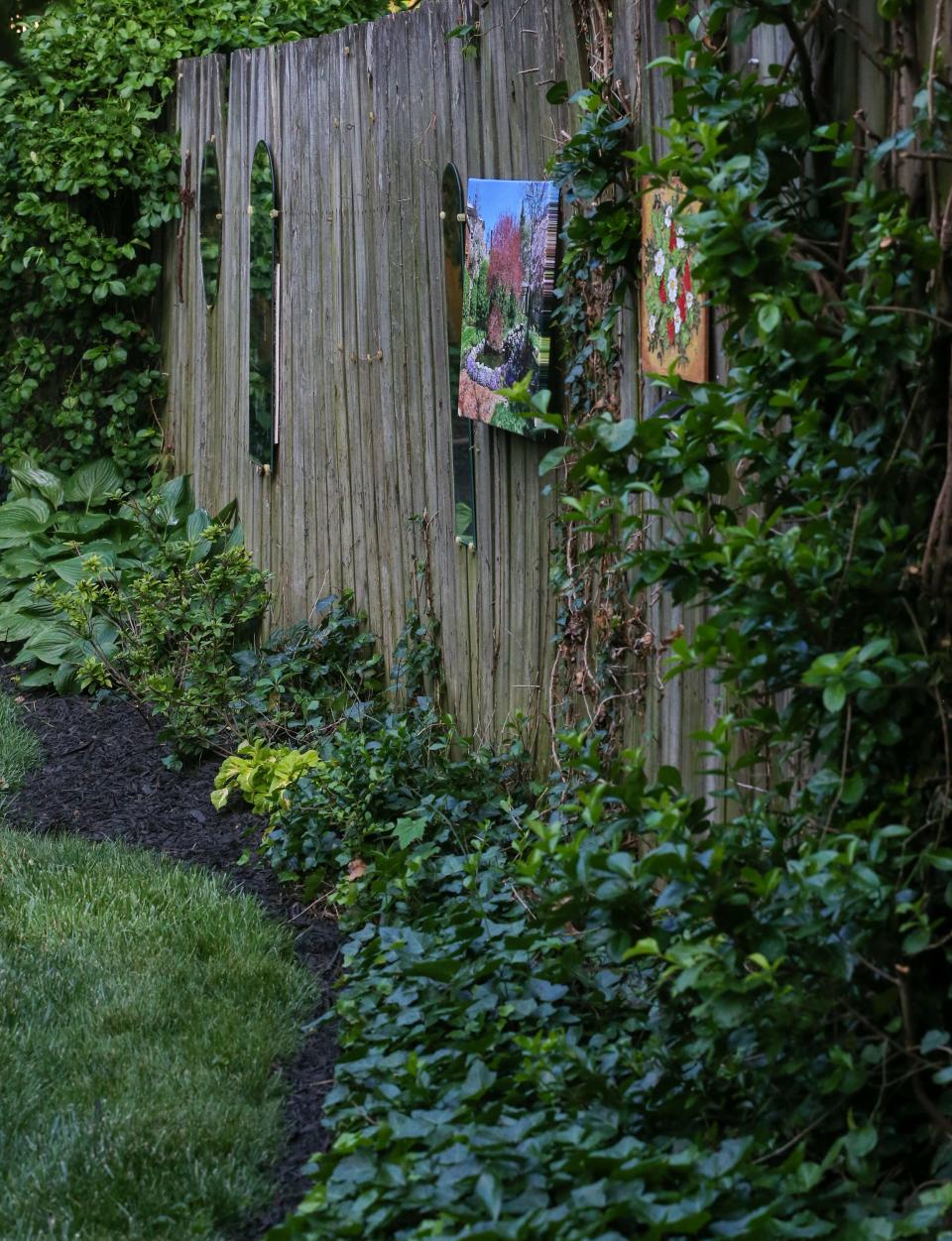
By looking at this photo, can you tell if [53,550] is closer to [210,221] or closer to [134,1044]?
[210,221]

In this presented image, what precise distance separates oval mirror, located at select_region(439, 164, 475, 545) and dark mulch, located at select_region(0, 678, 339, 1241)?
1.33 metres

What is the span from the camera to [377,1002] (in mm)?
3426

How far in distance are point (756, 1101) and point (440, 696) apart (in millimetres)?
2788

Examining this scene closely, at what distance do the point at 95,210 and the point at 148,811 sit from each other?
4103mm

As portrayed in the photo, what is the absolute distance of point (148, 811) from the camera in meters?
5.44

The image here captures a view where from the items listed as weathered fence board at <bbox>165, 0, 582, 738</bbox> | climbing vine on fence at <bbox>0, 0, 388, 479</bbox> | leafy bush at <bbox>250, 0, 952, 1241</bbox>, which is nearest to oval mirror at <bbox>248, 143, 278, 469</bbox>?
weathered fence board at <bbox>165, 0, 582, 738</bbox>

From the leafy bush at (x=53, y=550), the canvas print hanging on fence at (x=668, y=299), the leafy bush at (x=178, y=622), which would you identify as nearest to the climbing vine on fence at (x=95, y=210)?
the leafy bush at (x=53, y=550)

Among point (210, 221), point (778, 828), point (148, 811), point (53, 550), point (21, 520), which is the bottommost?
point (148, 811)

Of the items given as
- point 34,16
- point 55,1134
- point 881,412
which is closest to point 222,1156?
point 55,1134

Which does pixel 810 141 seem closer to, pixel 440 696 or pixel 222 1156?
pixel 222 1156

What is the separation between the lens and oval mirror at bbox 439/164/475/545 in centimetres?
488

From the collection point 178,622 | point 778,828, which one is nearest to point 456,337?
point 178,622

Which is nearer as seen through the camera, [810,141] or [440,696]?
[810,141]

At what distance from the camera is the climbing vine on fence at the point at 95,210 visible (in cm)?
769
